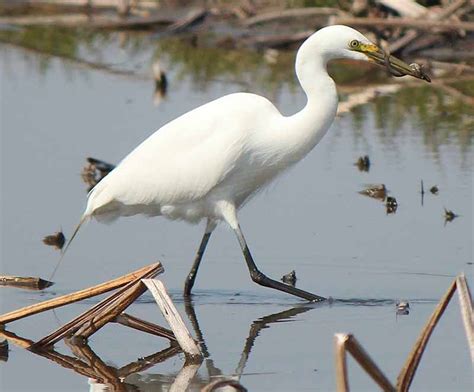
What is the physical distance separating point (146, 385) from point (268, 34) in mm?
12285

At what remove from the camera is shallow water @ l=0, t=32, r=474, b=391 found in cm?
711

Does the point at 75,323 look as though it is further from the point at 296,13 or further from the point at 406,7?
the point at 296,13

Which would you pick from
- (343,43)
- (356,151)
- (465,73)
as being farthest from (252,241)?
(465,73)

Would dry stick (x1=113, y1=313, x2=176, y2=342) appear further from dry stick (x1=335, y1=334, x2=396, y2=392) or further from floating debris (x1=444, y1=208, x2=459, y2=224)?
floating debris (x1=444, y1=208, x2=459, y2=224)

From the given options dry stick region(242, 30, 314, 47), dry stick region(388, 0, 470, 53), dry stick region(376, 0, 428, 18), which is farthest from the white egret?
dry stick region(242, 30, 314, 47)

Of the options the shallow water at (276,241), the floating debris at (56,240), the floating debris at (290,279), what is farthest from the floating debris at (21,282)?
the floating debris at (290,279)

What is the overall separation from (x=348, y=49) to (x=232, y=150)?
90 centimetres

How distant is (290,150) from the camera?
27.2 ft

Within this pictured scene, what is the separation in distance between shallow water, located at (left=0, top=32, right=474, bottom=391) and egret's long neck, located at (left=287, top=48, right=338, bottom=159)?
82cm

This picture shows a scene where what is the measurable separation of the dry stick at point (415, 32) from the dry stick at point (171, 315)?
956 cm

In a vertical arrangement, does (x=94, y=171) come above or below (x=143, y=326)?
above

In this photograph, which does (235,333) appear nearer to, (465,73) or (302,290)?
(302,290)

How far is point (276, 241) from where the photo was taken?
9719 mm

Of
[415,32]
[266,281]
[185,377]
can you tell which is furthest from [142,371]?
[415,32]
